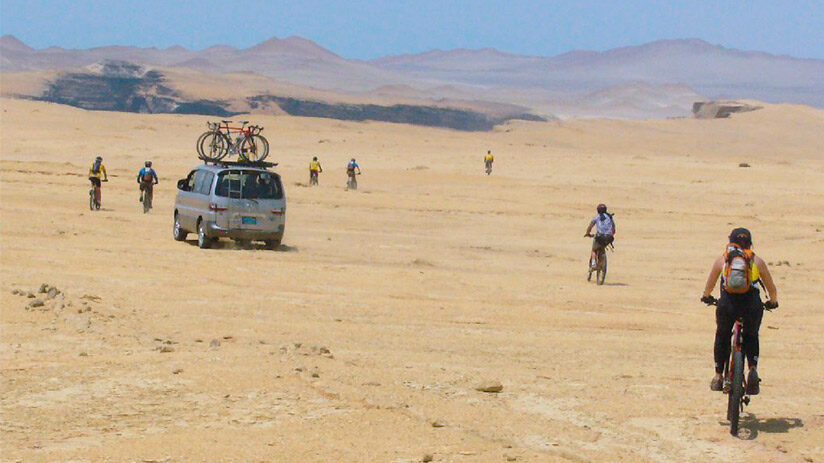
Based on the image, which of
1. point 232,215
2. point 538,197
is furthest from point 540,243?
point 538,197

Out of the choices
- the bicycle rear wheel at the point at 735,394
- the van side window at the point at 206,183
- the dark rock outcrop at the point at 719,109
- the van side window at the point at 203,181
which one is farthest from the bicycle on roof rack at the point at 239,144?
the dark rock outcrop at the point at 719,109

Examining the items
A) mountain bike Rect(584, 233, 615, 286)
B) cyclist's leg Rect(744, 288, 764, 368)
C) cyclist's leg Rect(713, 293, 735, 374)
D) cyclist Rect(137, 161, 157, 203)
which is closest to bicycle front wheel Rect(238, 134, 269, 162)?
cyclist Rect(137, 161, 157, 203)

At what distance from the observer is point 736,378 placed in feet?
29.6

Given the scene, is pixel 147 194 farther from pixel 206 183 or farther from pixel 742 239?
pixel 742 239

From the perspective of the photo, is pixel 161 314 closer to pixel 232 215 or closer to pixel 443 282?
pixel 443 282

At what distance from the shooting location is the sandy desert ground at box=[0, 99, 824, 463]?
27.7 ft

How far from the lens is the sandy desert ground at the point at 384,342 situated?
8.44 metres

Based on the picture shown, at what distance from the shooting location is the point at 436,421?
29.0ft

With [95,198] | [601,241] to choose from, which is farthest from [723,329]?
[95,198]

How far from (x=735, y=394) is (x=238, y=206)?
14938mm

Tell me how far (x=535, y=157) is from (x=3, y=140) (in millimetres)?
28959

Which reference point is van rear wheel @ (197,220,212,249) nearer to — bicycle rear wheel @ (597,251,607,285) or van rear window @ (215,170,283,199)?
van rear window @ (215,170,283,199)

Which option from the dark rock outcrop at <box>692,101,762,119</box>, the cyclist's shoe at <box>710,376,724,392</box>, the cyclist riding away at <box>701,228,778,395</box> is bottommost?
the cyclist's shoe at <box>710,376,724,392</box>

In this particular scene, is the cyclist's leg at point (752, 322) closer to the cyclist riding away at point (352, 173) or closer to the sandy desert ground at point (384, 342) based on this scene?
the sandy desert ground at point (384, 342)
